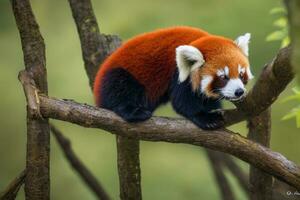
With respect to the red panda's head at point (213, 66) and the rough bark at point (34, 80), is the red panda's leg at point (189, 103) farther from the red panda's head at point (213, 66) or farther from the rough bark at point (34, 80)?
the rough bark at point (34, 80)

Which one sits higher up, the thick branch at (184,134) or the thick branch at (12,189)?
the thick branch at (184,134)

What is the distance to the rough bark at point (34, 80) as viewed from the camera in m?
2.60

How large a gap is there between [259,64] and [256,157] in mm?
2497

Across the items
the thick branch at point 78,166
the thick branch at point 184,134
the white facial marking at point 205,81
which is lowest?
the thick branch at point 184,134

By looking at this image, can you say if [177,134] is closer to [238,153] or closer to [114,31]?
[238,153]

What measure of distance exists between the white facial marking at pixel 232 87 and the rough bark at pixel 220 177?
148 centimetres

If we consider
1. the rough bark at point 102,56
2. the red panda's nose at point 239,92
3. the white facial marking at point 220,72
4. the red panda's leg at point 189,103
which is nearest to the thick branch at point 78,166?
the rough bark at point 102,56

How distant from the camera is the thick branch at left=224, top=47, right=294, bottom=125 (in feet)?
6.12

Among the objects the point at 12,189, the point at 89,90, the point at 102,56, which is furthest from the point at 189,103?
the point at 89,90

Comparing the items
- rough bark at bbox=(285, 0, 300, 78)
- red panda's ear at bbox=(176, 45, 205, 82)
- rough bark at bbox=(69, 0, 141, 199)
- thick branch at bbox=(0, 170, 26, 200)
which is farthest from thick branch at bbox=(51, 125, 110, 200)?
rough bark at bbox=(285, 0, 300, 78)

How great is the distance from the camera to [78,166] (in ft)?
11.5

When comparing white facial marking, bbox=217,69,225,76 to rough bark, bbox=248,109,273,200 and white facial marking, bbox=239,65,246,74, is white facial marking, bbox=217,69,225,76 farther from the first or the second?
rough bark, bbox=248,109,273,200

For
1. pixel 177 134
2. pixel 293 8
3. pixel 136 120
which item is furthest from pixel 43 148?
pixel 293 8

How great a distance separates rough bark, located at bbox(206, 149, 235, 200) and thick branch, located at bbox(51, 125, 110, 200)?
2.73 feet
